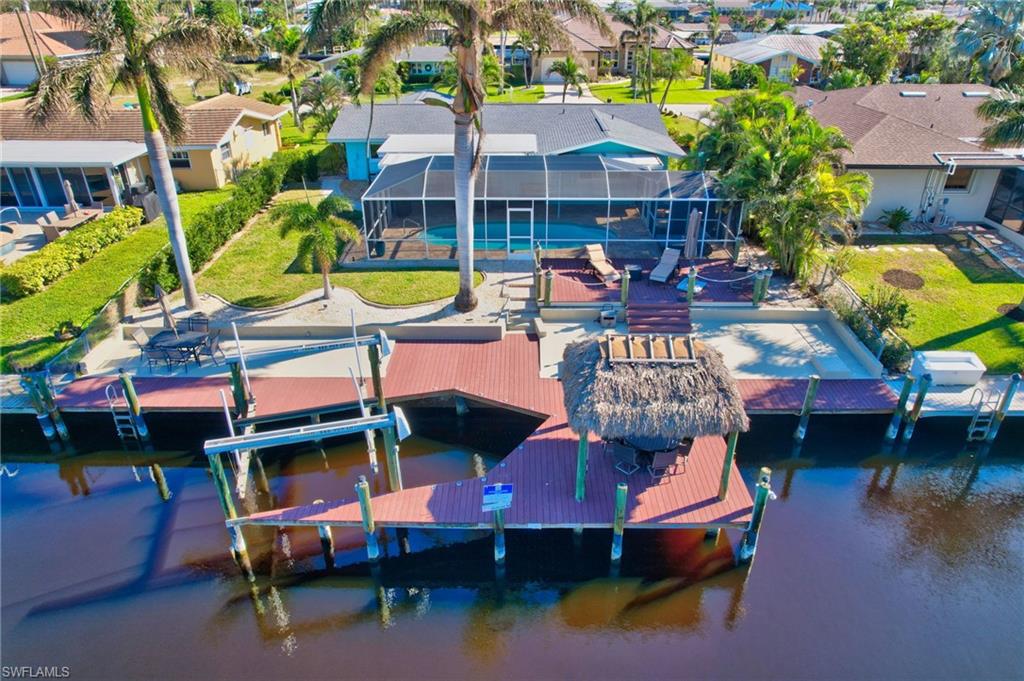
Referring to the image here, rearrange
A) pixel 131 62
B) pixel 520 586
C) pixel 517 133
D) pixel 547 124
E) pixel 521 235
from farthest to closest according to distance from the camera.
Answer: pixel 547 124 < pixel 517 133 < pixel 521 235 < pixel 131 62 < pixel 520 586

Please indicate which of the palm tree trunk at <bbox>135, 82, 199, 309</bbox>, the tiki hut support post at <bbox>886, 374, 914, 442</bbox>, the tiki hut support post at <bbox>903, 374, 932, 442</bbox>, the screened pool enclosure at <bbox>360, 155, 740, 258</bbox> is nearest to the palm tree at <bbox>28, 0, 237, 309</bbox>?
the palm tree trunk at <bbox>135, 82, 199, 309</bbox>

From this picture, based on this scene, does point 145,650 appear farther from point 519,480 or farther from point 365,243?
point 365,243

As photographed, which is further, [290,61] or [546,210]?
[290,61]

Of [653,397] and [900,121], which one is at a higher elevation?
[900,121]

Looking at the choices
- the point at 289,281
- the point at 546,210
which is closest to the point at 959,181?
the point at 546,210

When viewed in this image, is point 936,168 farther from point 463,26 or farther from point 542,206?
point 463,26

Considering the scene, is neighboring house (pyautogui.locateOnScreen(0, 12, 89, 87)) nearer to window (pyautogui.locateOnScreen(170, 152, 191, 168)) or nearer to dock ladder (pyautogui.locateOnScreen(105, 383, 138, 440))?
window (pyautogui.locateOnScreen(170, 152, 191, 168))
